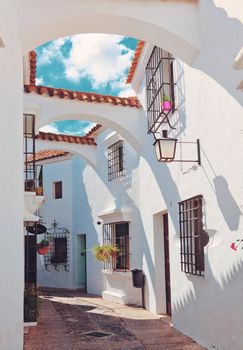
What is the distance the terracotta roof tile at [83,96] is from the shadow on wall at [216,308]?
17.9ft

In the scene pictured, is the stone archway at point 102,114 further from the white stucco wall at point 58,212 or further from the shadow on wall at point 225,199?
the white stucco wall at point 58,212

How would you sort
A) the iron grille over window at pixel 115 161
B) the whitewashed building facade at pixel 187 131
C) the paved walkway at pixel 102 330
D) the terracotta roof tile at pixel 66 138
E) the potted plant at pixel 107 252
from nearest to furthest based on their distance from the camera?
the whitewashed building facade at pixel 187 131, the paved walkway at pixel 102 330, the potted plant at pixel 107 252, the iron grille over window at pixel 115 161, the terracotta roof tile at pixel 66 138

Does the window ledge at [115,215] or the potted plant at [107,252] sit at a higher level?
the window ledge at [115,215]

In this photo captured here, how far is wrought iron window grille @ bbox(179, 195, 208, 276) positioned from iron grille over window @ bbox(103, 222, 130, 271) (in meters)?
4.94

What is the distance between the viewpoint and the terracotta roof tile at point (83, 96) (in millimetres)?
11148

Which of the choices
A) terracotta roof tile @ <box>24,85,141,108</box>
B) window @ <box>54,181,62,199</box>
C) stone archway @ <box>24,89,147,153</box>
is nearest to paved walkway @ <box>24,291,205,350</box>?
stone archway @ <box>24,89,147,153</box>

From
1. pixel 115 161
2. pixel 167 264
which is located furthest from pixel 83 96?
pixel 167 264

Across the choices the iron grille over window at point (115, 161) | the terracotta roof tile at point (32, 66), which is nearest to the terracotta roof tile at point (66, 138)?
the iron grille over window at point (115, 161)

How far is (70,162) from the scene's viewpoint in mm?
18734

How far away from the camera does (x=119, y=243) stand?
13914 millimetres

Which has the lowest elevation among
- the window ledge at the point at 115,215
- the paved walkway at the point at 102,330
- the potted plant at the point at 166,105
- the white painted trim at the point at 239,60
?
the paved walkway at the point at 102,330

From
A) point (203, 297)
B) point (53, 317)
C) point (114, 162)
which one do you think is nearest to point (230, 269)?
point (203, 297)

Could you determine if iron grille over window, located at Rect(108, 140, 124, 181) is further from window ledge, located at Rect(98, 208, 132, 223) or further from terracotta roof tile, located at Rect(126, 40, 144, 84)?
terracotta roof tile, located at Rect(126, 40, 144, 84)

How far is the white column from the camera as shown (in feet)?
17.7
